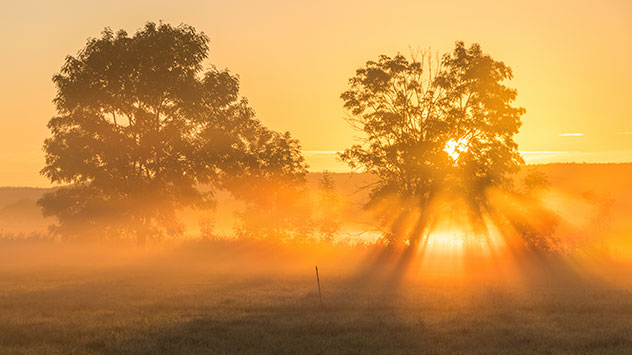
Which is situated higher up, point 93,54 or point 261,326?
point 93,54

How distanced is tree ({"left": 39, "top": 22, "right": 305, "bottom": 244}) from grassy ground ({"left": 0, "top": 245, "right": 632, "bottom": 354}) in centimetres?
1390

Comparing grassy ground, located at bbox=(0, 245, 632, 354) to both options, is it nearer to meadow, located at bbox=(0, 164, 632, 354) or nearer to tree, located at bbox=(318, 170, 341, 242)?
meadow, located at bbox=(0, 164, 632, 354)

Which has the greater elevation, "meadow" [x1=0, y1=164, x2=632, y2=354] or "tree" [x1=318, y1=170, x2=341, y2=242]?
"tree" [x1=318, y1=170, x2=341, y2=242]

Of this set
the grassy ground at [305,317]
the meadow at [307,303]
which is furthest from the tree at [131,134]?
the grassy ground at [305,317]

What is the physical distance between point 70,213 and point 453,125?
24.8m

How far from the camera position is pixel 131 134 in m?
43.8

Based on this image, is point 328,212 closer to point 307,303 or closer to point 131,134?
point 131,134

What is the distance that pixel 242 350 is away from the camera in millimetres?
15477

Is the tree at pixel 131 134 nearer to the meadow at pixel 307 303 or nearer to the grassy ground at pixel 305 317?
the meadow at pixel 307 303

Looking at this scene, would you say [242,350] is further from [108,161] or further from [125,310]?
[108,161]

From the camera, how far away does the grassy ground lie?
15977mm

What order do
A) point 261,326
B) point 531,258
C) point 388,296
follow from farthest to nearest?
1. point 531,258
2. point 388,296
3. point 261,326

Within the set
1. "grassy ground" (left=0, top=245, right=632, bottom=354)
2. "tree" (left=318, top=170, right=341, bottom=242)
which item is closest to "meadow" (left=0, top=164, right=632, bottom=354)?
"grassy ground" (left=0, top=245, right=632, bottom=354)

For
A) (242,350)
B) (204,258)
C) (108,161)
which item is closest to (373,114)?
(204,258)
